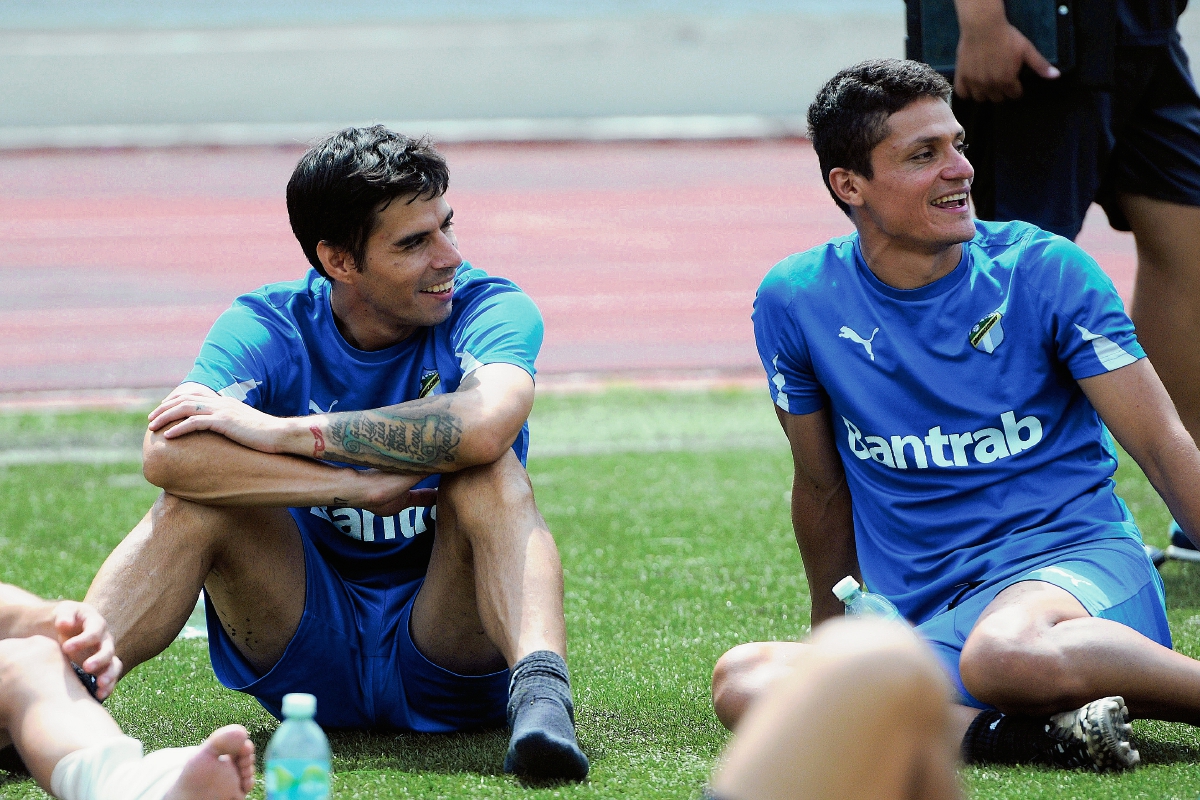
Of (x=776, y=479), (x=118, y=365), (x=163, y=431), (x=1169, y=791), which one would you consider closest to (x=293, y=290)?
(x=163, y=431)

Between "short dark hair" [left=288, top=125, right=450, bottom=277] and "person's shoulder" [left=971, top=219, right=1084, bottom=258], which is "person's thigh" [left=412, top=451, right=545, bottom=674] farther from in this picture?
"person's shoulder" [left=971, top=219, right=1084, bottom=258]

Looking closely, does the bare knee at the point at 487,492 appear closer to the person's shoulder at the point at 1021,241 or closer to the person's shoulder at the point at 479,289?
the person's shoulder at the point at 479,289

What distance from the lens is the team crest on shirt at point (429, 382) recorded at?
344cm

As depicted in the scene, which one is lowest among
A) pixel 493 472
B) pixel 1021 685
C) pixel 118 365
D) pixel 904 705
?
pixel 118 365

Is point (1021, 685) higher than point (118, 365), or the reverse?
point (1021, 685)

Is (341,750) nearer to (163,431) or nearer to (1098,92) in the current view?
(163,431)

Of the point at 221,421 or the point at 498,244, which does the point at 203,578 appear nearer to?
the point at 221,421

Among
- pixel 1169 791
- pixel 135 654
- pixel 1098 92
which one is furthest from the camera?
pixel 1098 92

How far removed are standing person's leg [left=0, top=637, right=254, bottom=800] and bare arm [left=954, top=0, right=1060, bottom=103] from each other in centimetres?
281

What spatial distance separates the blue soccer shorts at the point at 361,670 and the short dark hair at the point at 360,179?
0.69 m

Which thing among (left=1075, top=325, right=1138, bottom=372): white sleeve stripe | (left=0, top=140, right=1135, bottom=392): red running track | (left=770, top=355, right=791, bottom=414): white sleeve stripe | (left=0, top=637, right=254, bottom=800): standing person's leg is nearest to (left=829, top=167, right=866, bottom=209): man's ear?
(left=770, top=355, right=791, bottom=414): white sleeve stripe

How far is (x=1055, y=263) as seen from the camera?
312cm

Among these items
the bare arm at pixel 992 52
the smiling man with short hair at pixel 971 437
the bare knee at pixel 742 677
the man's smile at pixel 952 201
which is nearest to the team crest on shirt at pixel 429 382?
the smiling man with short hair at pixel 971 437

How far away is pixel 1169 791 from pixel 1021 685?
0.31 m
